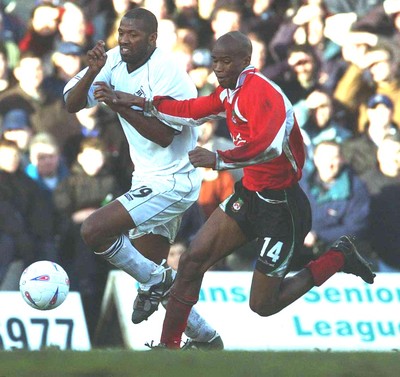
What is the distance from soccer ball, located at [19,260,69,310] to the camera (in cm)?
1020

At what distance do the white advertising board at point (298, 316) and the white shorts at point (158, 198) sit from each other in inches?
86.4

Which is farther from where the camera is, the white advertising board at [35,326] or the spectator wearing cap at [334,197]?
the spectator wearing cap at [334,197]

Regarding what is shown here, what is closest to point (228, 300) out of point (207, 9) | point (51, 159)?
point (51, 159)

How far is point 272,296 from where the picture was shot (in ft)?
33.0

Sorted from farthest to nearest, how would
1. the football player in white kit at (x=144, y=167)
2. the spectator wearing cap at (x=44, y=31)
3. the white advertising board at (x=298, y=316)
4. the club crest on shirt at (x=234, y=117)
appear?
1. the spectator wearing cap at (x=44, y=31)
2. the white advertising board at (x=298, y=316)
3. the football player in white kit at (x=144, y=167)
4. the club crest on shirt at (x=234, y=117)

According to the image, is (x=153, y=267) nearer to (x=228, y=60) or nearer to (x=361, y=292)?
(x=228, y=60)

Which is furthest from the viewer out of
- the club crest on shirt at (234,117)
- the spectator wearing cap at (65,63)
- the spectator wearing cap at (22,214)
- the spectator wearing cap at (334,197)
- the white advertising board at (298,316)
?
the spectator wearing cap at (65,63)

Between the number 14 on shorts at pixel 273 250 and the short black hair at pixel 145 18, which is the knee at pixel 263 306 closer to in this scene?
the number 14 on shorts at pixel 273 250

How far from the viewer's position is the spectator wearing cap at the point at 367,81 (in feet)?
49.2

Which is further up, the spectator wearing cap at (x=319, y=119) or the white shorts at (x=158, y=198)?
the white shorts at (x=158, y=198)

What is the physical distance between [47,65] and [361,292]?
4516 millimetres

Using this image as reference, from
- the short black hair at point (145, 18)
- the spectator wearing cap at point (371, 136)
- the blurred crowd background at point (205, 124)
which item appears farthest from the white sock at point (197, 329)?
the spectator wearing cap at point (371, 136)

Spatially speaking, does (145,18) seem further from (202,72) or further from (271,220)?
(202,72)

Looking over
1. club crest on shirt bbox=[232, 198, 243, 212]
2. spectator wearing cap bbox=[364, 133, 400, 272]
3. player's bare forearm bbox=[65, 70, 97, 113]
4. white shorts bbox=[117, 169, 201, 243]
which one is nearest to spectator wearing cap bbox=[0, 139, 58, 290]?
white shorts bbox=[117, 169, 201, 243]
